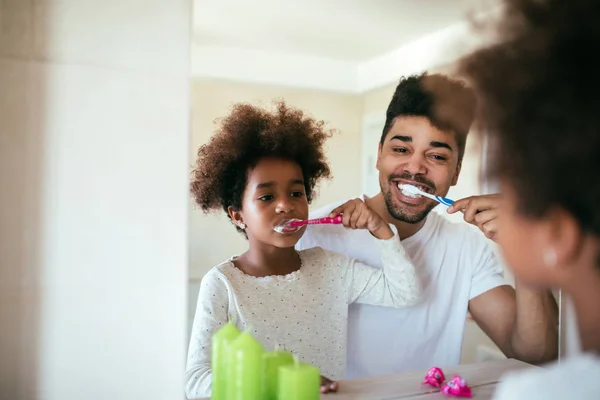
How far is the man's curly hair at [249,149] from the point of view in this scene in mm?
871

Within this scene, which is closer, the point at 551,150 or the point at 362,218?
the point at 551,150

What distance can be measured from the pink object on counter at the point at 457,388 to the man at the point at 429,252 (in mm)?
93

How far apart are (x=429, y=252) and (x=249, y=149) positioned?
17.1 inches

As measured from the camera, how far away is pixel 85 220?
2.43ft

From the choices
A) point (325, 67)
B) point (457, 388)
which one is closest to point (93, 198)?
point (325, 67)

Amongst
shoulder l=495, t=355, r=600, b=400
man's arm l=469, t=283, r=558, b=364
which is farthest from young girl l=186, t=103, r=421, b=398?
shoulder l=495, t=355, r=600, b=400

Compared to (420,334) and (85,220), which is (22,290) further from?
(420,334)

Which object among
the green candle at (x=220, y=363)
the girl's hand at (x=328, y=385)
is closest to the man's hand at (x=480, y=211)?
the girl's hand at (x=328, y=385)

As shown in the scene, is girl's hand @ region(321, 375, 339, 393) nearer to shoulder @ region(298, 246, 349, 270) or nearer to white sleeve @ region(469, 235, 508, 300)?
shoulder @ region(298, 246, 349, 270)

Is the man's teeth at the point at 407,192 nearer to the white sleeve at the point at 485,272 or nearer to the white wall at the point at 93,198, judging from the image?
the white sleeve at the point at 485,272

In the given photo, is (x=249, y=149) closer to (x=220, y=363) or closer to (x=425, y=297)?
(x=220, y=363)

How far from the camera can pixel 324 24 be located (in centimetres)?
97

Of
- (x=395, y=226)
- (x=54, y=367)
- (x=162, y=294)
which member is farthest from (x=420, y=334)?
(x=54, y=367)

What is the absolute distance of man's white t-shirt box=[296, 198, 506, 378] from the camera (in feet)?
3.35
